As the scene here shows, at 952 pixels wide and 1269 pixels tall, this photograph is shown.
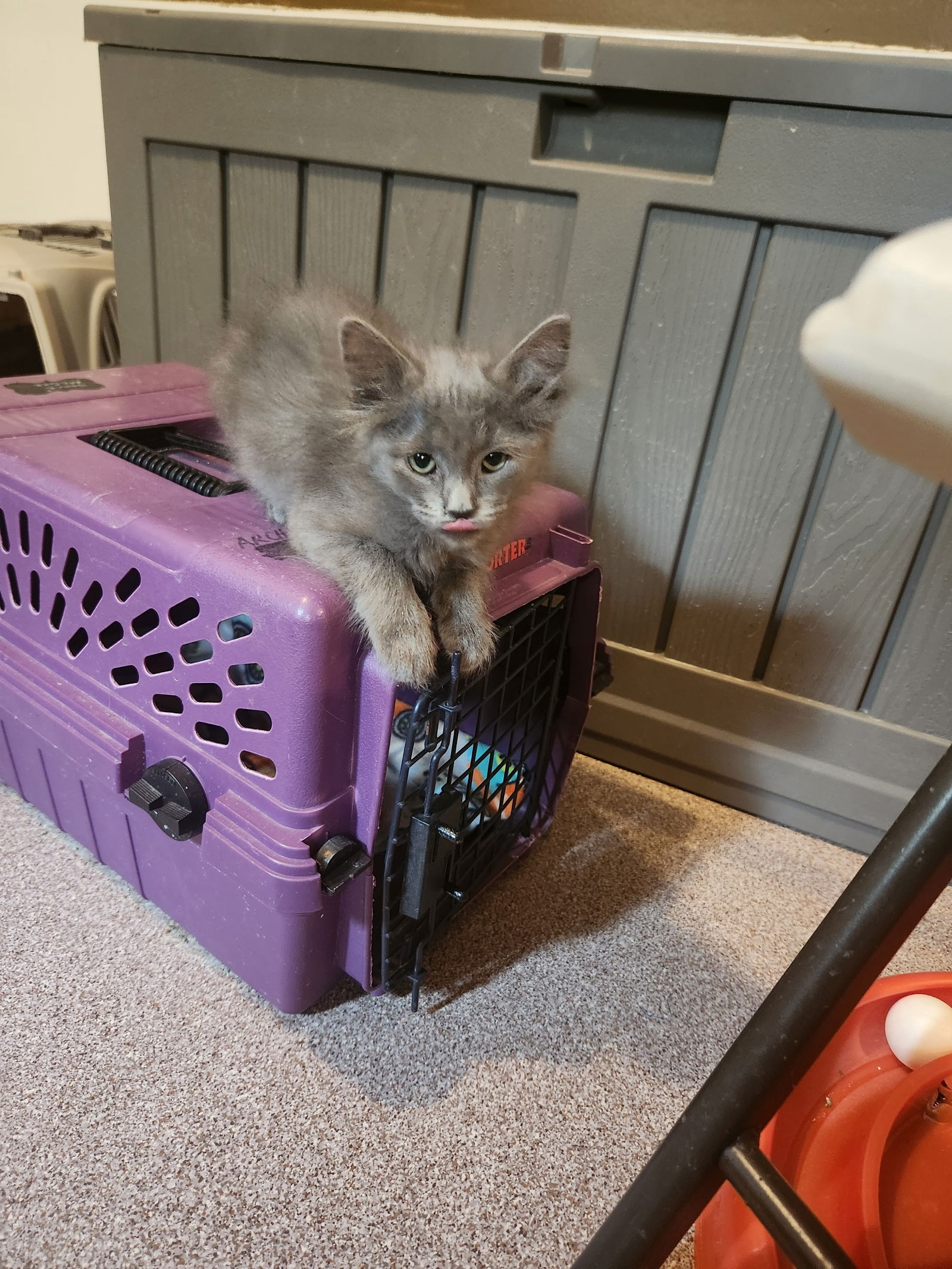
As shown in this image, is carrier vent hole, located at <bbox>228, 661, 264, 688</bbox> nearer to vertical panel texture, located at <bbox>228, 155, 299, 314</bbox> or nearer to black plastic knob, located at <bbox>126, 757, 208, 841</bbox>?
black plastic knob, located at <bbox>126, 757, 208, 841</bbox>

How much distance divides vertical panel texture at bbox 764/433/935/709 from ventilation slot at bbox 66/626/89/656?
901 millimetres

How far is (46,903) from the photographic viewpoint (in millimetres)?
878

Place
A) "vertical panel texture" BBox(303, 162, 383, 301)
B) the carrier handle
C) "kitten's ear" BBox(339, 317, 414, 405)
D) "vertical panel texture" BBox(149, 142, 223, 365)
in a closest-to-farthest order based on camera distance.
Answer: "kitten's ear" BBox(339, 317, 414, 405), the carrier handle, "vertical panel texture" BBox(303, 162, 383, 301), "vertical panel texture" BBox(149, 142, 223, 365)

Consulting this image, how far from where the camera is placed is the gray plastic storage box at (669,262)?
0.91 meters

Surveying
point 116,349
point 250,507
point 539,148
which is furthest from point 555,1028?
point 116,349

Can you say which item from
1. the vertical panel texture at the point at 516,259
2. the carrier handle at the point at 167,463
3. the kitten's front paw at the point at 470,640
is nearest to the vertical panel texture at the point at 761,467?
the vertical panel texture at the point at 516,259

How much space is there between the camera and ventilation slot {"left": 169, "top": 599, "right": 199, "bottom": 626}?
0.70 m

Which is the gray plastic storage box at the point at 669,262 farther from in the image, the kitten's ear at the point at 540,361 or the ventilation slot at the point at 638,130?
the kitten's ear at the point at 540,361

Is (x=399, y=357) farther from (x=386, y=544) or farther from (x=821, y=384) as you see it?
(x=821, y=384)

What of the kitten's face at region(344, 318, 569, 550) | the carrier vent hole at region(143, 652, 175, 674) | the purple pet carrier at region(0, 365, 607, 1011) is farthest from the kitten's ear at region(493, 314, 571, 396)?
the carrier vent hole at region(143, 652, 175, 674)

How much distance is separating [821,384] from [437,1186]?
2.30ft

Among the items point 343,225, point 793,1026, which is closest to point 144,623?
point 793,1026

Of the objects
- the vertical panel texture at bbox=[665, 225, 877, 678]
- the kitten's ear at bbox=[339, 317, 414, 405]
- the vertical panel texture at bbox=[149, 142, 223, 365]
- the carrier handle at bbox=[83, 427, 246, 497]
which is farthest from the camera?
the vertical panel texture at bbox=[149, 142, 223, 365]

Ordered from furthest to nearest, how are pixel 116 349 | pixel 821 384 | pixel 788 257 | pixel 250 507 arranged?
pixel 116 349 → pixel 788 257 → pixel 250 507 → pixel 821 384
